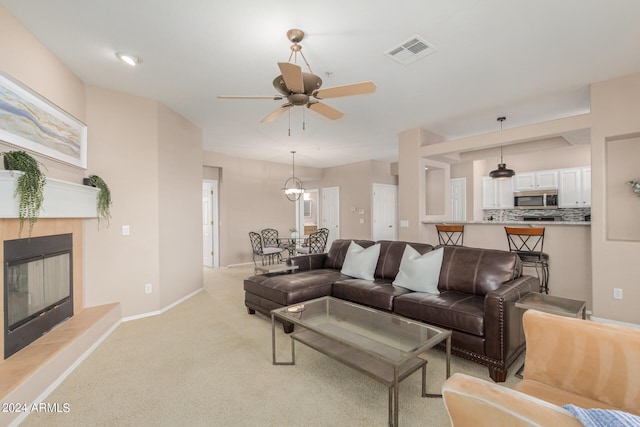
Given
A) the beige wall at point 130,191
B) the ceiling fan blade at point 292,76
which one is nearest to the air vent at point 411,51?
the ceiling fan blade at point 292,76

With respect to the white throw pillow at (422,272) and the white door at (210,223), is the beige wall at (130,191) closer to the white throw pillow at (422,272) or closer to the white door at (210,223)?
the white door at (210,223)

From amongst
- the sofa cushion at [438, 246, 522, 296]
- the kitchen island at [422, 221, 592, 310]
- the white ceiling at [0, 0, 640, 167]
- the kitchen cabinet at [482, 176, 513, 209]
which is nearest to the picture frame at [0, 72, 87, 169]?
the white ceiling at [0, 0, 640, 167]

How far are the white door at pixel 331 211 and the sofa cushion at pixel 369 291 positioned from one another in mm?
5100

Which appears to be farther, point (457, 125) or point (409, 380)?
point (457, 125)

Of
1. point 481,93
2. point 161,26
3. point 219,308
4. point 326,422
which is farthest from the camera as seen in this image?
point 219,308

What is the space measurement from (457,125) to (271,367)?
4.68 metres

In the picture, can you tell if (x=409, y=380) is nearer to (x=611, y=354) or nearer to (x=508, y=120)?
(x=611, y=354)

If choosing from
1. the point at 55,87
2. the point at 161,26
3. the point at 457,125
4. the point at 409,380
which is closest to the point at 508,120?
the point at 457,125

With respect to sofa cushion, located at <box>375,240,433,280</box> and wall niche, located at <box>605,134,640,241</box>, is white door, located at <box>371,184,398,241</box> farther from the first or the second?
wall niche, located at <box>605,134,640,241</box>

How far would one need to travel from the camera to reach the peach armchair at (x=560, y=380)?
80 centimetres

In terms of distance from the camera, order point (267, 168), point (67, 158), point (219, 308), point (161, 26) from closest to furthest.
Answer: point (161, 26) → point (67, 158) → point (219, 308) → point (267, 168)

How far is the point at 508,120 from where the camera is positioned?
462 cm

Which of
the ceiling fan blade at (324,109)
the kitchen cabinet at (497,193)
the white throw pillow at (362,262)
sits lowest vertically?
the white throw pillow at (362,262)

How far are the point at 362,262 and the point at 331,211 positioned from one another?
205 inches
